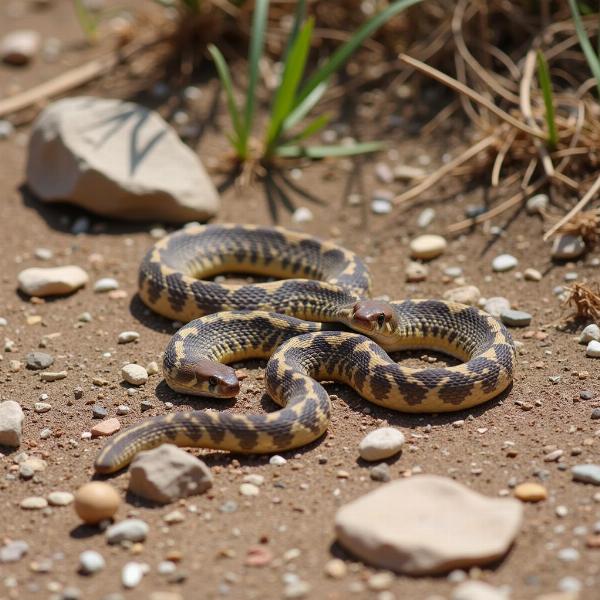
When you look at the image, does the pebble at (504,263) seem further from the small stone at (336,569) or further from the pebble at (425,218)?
the small stone at (336,569)

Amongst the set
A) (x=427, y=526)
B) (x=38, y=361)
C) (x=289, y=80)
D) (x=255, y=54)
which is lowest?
(x=38, y=361)

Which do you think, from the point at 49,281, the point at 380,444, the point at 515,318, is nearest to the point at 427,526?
the point at 380,444

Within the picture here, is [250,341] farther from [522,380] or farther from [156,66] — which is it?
[156,66]

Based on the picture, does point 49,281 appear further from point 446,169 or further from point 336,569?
point 336,569

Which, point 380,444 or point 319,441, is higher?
point 380,444

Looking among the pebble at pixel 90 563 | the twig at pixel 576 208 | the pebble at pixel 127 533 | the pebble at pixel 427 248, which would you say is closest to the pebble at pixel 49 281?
the pebble at pixel 427 248

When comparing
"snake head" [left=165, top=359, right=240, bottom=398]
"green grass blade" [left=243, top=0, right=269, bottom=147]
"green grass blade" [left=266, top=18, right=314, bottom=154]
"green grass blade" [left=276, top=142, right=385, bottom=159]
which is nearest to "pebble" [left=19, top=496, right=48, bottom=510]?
"snake head" [left=165, top=359, right=240, bottom=398]

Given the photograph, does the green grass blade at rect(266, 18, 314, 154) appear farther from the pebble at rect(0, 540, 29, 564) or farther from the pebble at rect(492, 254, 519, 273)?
the pebble at rect(0, 540, 29, 564)
